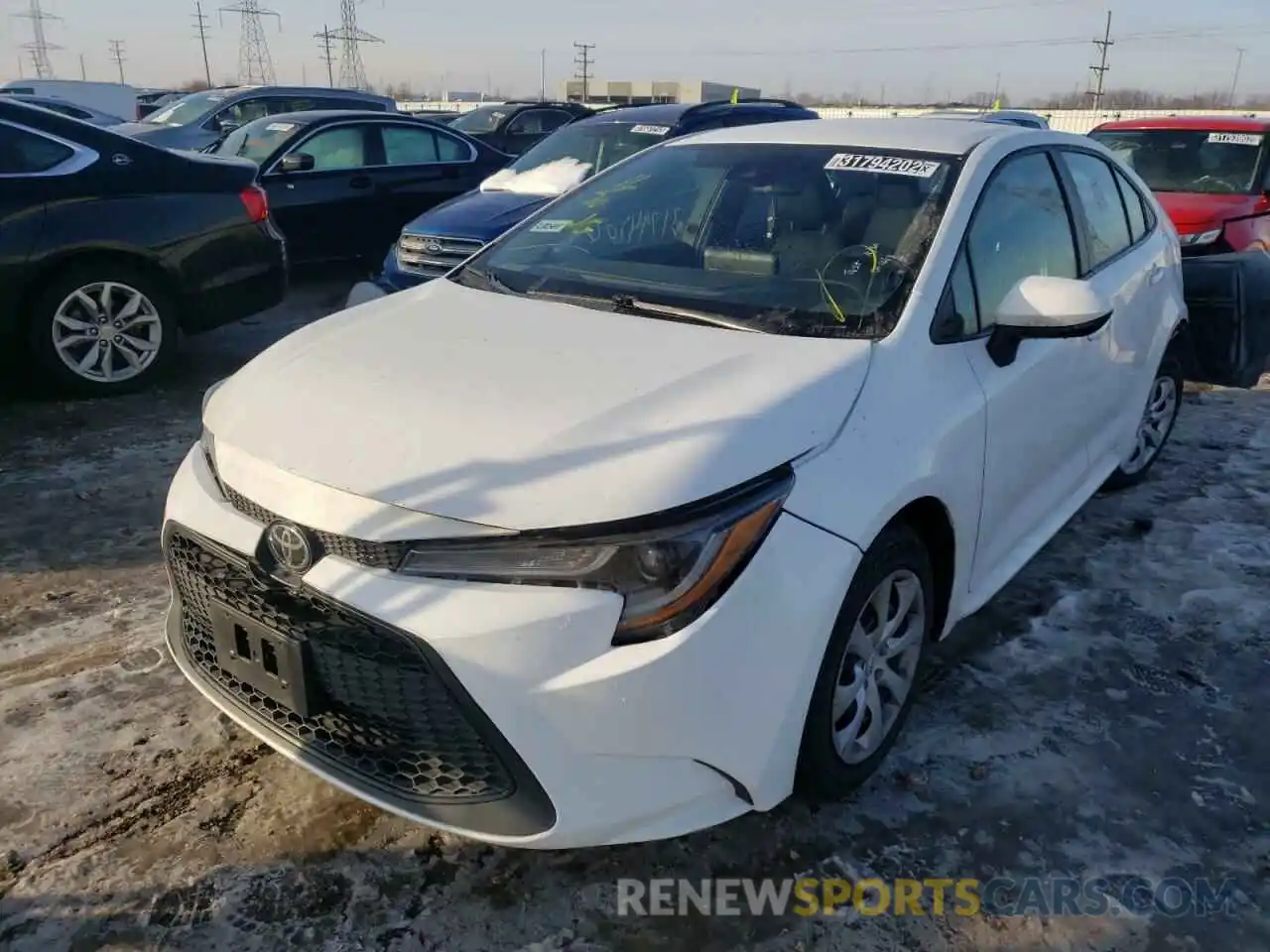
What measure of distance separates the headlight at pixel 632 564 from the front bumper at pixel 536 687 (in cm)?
3

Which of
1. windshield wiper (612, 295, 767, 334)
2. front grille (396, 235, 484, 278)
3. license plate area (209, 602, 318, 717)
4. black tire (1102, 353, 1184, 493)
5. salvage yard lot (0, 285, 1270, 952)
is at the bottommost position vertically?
salvage yard lot (0, 285, 1270, 952)

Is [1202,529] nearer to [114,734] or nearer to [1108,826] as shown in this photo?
[1108,826]

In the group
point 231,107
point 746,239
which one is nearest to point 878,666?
point 746,239

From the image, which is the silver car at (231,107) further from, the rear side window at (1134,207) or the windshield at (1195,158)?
the rear side window at (1134,207)

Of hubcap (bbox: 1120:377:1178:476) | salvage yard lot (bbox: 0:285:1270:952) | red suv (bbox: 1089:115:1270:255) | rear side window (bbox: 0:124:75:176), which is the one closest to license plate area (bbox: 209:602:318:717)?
salvage yard lot (bbox: 0:285:1270:952)

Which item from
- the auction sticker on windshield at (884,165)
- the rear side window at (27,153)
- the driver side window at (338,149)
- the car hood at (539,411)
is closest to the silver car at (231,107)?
the driver side window at (338,149)

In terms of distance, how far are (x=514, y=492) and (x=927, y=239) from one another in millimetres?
1489

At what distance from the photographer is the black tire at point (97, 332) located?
17.8 ft

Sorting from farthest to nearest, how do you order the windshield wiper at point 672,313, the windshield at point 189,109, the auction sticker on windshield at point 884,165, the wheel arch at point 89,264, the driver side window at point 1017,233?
the windshield at point 189,109
the wheel arch at point 89,264
the auction sticker on windshield at point 884,165
the driver side window at point 1017,233
the windshield wiper at point 672,313

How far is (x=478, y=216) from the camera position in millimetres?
7102

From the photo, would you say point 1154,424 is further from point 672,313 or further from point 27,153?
point 27,153

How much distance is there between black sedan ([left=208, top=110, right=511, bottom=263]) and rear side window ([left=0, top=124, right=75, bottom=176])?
2.89 meters

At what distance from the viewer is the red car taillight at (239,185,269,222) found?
6.12 meters

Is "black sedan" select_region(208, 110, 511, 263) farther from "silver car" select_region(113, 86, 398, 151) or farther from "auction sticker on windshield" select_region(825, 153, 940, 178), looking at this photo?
"auction sticker on windshield" select_region(825, 153, 940, 178)
